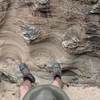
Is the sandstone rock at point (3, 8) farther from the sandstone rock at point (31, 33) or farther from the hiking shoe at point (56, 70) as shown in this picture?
the hiking shoe at point (56, 70)

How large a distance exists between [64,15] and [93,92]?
0.91 meters

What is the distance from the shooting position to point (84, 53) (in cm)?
455

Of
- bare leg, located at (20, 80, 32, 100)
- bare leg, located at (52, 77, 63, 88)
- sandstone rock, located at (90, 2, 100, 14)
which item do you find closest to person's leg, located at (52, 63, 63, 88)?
bare leg, located at (52, 77, 63, 88)

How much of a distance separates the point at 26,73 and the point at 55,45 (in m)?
0.45

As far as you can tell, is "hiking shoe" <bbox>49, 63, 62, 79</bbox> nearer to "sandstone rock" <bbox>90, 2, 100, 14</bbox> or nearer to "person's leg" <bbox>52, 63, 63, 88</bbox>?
"person's leg" <bbox>52, 63, 63, 88</bbox>

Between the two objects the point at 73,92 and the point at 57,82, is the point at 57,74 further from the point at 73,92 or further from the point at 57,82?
the point at 73,92

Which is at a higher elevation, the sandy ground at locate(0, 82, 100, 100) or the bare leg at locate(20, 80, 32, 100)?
the bare leg at locate(20, 80, 32, 100)

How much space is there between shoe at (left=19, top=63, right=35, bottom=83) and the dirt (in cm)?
12

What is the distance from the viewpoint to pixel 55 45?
4.58 meters

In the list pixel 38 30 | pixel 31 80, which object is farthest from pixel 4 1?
pixel 31 80

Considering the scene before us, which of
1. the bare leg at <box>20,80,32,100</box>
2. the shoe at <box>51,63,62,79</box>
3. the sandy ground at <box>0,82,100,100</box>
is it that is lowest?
the sandy ground at <box>0,82,100,100</box>

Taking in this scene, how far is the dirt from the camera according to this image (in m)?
4.41

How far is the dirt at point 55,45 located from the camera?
4.41 meters

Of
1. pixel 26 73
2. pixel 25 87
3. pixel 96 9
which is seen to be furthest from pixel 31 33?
pixel 96 9
